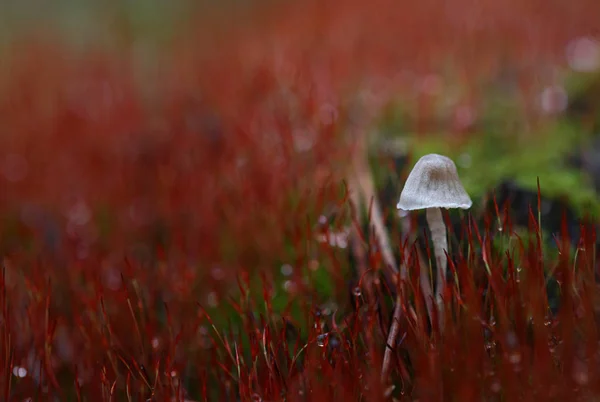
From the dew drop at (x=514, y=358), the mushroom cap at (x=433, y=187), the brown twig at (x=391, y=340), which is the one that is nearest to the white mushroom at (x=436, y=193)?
the mushroom cap at (x=433, y=187)

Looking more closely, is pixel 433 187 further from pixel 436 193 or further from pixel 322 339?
pixel 322 339

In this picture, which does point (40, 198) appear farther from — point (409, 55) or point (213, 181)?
point (409, 55)

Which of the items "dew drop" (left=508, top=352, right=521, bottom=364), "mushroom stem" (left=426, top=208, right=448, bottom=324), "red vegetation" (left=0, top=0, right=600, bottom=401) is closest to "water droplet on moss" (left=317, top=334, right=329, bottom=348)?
"red vegetation" (left=0, top=0, right=600, bottom=401)

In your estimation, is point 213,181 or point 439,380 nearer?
point 439,380

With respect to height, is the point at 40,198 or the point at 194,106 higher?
the point at 194,106

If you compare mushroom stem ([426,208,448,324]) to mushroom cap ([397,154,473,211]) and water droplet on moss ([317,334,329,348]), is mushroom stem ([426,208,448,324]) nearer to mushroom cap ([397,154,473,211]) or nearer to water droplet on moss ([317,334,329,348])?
mushroom cap ([397,154,473,211])

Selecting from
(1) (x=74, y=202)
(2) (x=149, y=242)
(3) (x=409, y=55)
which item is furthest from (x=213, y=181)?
(3) (x=409, y=55)

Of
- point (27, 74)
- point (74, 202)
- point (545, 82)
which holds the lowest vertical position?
point (74, 202)
